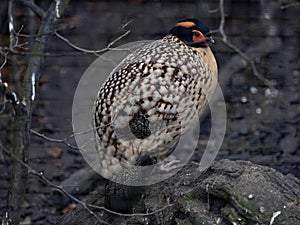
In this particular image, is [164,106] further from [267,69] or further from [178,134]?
[267,69]

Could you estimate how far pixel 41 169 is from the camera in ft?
18.8

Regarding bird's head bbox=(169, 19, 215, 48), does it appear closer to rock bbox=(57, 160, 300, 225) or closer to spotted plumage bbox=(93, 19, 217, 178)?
spotted plumage bbox=(93, 19, 217, 178)

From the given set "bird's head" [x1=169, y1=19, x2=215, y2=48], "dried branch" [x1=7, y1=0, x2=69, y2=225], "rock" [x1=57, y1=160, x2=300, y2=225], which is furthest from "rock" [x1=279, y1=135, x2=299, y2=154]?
"dried branch" [x1=7, y1=0, x2=69, y2=225]

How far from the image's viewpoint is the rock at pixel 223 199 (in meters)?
3.21

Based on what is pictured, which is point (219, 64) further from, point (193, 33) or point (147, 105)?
point (147, 105)

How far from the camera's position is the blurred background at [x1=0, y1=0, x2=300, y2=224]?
607cm

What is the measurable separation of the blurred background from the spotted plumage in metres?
2.19

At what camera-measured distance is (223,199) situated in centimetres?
330

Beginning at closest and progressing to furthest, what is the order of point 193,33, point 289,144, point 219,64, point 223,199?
point 223,199
point 193,33
point 289,144
point 219,64

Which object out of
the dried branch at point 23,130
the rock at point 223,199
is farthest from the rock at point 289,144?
the dried branch at point 23,130

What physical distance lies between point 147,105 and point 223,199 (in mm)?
544

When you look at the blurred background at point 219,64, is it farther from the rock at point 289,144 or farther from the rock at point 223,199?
the rock at point 223,199

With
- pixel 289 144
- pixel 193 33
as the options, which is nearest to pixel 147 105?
pixel 193 33

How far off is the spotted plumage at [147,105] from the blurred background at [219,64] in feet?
7.19
